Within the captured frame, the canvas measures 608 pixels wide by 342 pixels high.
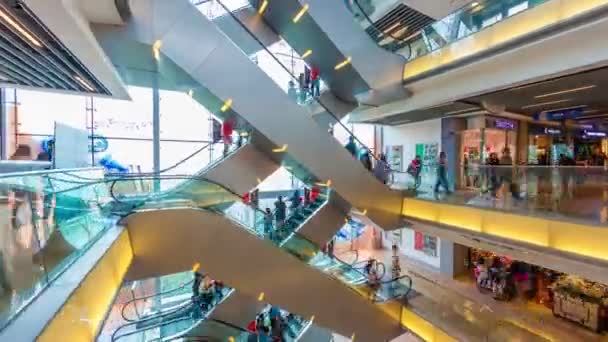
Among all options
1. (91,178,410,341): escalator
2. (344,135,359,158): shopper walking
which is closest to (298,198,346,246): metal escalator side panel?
(91,178,410,341): escalator

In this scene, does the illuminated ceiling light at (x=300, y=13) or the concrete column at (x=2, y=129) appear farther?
the concrete column at (x=2, y=129)

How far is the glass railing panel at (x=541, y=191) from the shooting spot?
564cm

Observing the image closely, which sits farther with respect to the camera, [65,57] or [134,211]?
[134,211]

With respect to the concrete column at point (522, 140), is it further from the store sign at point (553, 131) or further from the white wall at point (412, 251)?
the white wall at point (412, 251)

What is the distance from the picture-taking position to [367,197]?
26.1ft

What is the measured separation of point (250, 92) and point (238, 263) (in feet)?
9.76

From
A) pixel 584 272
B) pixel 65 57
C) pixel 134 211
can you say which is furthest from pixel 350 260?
pixel 65 57

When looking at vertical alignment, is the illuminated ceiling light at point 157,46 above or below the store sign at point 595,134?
above

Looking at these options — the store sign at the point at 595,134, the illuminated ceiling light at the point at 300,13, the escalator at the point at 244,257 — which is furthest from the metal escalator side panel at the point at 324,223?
the store sign at the point at 595,134

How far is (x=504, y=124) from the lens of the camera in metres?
12.5

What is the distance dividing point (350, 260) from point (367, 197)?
9971 millimetres

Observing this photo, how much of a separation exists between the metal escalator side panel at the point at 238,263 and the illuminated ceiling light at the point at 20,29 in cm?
234

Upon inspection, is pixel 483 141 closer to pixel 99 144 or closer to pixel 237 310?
pixel 237 310

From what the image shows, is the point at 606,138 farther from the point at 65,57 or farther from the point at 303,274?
the point at 65,57
